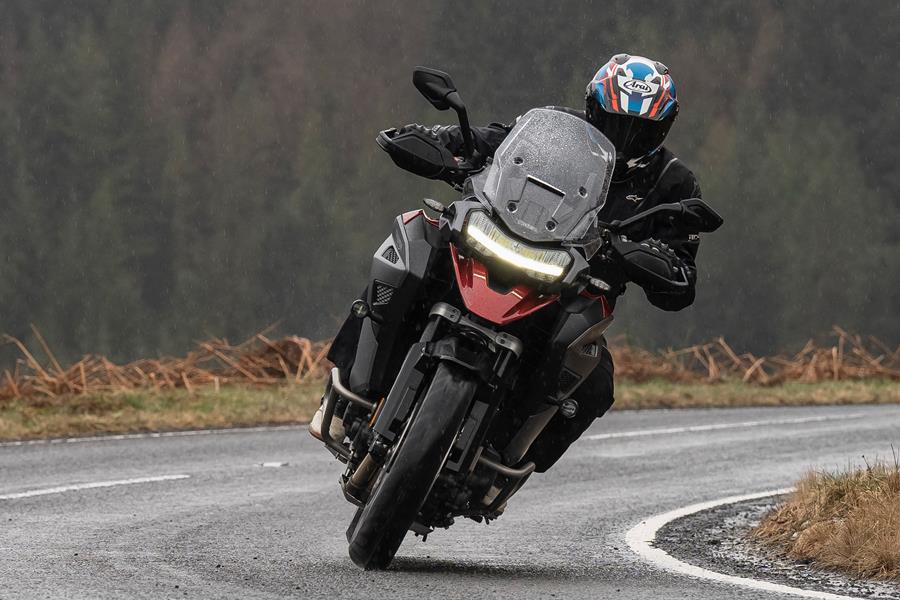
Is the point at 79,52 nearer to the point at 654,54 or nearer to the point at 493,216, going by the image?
the point at 654,54

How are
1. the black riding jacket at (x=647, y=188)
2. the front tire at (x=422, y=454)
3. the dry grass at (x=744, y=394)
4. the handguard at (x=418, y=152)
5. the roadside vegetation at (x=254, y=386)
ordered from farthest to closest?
1. the dry grass at (x=744, y=394)
2. the roadside vegetation at (x=254, y=386)
3. the black riding jacket at (x=647, y=188)
4. the handguard at (x=418, y=152)
5. the front tire at (x=422, y=454)

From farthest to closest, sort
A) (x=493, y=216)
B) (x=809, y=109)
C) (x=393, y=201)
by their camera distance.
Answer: (x=393, y=201) < (x=809, y=109) < (x=493, y=216)

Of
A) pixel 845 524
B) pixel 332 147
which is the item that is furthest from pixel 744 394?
pixel 332 147

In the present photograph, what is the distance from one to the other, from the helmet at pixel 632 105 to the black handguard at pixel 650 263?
0.47 meters

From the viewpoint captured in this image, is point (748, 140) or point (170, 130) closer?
point (748, 140)

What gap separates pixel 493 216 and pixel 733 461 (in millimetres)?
7574

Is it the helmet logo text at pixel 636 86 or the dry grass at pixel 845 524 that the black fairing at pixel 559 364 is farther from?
the dry grass at pixel 845 524

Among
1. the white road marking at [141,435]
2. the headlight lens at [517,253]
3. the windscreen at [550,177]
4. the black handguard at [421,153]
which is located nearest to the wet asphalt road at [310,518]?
the white road marking at [141,435]

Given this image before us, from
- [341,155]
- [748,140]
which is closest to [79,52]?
[341,155]

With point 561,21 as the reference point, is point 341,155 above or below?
below

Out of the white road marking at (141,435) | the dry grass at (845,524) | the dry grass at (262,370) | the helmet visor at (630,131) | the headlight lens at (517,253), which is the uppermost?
the helmet visor at (630,131)

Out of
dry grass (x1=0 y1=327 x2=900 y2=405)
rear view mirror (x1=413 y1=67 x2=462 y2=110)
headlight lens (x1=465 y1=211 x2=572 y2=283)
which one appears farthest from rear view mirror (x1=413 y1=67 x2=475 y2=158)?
dry grass (x1=0 y1=327 x2=900 y2=405)

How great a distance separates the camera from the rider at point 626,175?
6.55 m

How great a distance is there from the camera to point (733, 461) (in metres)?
13.1
